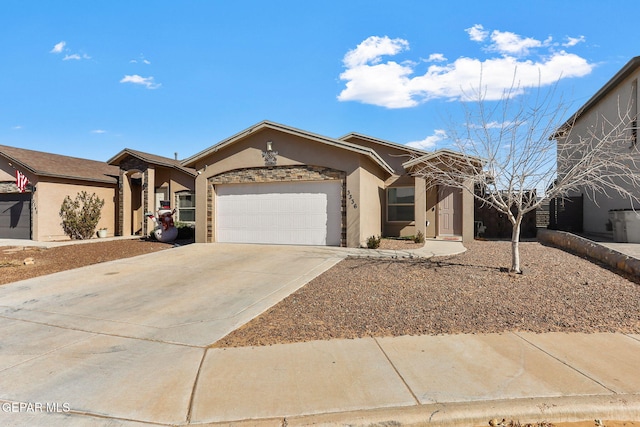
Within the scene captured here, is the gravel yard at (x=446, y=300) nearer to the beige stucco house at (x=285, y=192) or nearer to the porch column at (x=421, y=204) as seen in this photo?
the beige stucco house at (x=285, y=192)

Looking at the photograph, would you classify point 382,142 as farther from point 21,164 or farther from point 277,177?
point 21,164

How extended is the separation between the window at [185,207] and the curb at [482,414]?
17795 mm

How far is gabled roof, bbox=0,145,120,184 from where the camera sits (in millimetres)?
17094

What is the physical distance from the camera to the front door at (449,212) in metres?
15.8

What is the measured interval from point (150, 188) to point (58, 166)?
4742 millimetres

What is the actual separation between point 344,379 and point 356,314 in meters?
2.06

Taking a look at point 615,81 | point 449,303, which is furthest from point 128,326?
point 615,81

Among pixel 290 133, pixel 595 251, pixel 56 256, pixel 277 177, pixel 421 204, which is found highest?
pixel 290 133

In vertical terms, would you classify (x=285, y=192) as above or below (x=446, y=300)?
above

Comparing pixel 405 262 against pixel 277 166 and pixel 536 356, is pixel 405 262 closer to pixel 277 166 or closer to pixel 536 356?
pixel 536 356

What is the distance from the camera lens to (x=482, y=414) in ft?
10.2

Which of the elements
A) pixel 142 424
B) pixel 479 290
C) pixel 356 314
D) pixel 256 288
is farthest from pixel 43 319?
pixel 479 290

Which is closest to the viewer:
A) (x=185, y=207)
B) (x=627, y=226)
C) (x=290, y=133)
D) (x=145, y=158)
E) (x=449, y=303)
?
(x=449, y=303)

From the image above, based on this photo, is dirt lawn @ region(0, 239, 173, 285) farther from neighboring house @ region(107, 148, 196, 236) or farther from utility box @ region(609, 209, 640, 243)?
utility box @ region(609, 209, 640, 243)
